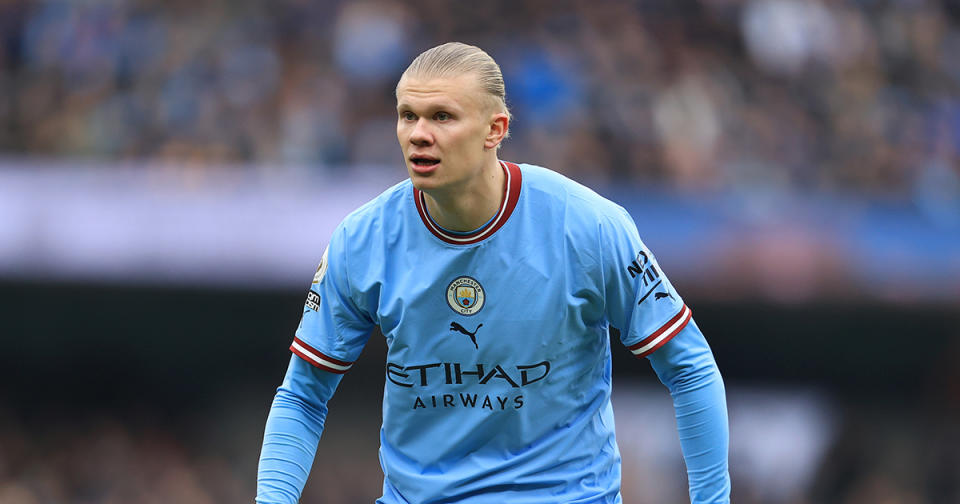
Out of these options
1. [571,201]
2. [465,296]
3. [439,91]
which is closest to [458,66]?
[439,91]

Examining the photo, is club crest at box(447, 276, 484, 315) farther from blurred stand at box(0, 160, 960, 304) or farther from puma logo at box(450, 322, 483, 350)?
blurred stand at box(0, 160, 960, 304)

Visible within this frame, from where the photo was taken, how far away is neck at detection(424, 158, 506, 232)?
14.0 ft

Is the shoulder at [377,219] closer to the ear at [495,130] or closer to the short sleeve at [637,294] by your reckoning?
the ear at [495,130]

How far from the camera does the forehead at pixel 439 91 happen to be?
13.5 feet

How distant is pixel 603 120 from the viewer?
12.7m

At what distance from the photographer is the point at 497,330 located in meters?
4.31

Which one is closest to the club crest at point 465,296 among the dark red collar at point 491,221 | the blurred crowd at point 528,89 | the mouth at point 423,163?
the dark red collar at point 491,221

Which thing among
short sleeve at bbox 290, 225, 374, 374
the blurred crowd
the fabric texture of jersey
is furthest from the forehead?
the blurred crowd

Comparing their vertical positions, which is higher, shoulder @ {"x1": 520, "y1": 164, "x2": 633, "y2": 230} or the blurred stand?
shoulder @ {"x1": 520, "y1": 164, "x2": 633, "y2": 230}

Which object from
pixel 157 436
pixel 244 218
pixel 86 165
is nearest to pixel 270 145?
pixel 244 218

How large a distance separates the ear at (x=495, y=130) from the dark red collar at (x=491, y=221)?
0.17 meters

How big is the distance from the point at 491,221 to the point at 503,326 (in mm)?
330

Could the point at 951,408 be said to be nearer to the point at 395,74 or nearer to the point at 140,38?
the point at 395,74

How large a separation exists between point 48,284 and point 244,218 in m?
2.19
